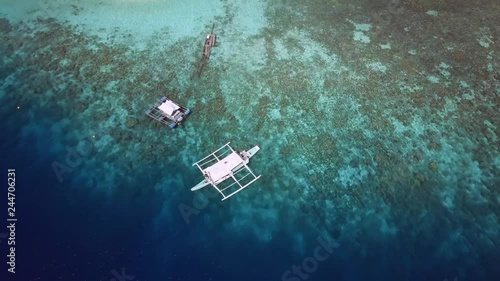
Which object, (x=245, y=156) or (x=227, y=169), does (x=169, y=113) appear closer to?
(x=227, y=169)

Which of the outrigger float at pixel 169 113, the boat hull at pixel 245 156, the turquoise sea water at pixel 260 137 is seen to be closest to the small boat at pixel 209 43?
the turquoise sea water at pixel 260 137

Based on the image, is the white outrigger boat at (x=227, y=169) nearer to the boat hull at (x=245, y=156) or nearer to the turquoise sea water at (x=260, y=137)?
the boat hull at (x=245, y=156)

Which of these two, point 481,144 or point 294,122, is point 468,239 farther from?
point 294,122

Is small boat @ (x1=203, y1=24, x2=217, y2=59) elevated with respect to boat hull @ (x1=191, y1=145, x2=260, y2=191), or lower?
elevated

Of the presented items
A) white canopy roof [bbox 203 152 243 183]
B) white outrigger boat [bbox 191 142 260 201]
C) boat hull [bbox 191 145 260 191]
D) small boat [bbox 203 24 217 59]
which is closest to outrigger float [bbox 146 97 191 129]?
white outrigger boat [bbox 191 142 260 201]

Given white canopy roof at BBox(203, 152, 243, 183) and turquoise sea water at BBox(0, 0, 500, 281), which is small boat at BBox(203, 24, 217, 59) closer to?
turquoise sea water at BBox(0, 0, 500, 281)

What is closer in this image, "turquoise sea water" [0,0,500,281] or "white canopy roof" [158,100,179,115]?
"turquoise sea water" [0,0,500,281]

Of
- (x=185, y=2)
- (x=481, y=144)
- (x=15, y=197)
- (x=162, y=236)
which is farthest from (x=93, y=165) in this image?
(x=481, y=144)
